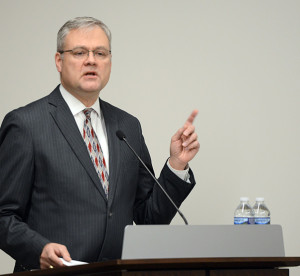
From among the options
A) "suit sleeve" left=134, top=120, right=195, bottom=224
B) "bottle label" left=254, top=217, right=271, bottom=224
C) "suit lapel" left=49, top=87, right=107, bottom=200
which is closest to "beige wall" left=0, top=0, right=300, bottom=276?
"bottle label" left=254, top=217, right=271, bottom=224

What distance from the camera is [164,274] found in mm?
1836

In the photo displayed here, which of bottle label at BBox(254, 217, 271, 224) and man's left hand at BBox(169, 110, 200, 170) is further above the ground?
man's left hand at BBox(169, 110, 200, 170)

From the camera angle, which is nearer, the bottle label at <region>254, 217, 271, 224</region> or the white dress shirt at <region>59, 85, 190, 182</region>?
the white dress shirt at <region>59, 85, 190, 182</region>

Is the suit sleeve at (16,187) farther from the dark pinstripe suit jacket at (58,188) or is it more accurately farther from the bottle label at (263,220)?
the bottle label at (263,220)

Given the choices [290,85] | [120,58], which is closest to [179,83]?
[120,58]

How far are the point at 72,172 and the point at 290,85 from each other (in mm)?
1805

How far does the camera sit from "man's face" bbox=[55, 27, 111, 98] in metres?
2.64

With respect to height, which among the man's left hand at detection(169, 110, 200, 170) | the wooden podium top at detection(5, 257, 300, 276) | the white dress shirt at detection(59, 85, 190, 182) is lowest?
the wooden podium top at detection(5, 257, 300, 276)

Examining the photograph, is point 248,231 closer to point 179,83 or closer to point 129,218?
point 129,218

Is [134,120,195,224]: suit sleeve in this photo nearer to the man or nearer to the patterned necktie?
the man

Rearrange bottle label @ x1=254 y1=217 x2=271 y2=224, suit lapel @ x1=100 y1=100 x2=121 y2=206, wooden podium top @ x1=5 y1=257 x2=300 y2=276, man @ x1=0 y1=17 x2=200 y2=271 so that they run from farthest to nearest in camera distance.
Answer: bottle label @ x1=254 y1=217 x2=271 y2=224
suit lapel @ x1=100 y1=100 x2=121 y2=206
man @ x1=0 y1=17 x2=200 y2=271
wooden podium top @ x1=5 y1=257 x2=300 y2=276

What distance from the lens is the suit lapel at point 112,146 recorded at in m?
2.55

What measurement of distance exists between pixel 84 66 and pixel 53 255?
86 cm

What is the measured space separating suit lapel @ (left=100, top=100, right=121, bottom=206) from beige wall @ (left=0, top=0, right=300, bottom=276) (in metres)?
0.94
